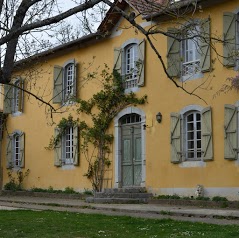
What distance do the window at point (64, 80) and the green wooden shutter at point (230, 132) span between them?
782cm

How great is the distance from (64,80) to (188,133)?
22.9 ft

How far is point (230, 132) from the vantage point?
15.2m

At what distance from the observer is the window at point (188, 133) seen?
53.2 feet

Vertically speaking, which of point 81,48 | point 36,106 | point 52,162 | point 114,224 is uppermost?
point 81,48

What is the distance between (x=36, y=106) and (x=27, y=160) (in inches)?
93.6

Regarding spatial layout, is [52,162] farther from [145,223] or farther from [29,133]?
[145,223]

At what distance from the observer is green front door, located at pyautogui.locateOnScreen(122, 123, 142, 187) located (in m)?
18.4

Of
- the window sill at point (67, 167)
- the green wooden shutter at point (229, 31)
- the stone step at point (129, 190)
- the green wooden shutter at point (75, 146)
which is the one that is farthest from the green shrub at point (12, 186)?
the green wooden shutter at point (229, 31)

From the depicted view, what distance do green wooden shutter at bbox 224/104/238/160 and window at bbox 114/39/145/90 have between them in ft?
12.3

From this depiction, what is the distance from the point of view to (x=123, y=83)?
19.0 m

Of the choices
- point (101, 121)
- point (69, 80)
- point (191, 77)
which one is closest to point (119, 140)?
point (101, 121)

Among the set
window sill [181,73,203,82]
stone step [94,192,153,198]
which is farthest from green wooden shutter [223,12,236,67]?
stone step [94,192,153,198]

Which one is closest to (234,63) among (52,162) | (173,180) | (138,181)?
(173,180)

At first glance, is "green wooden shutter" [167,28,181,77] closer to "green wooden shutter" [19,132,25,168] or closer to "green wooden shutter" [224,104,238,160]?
"green wooden shutter" [224,104,238,160]
